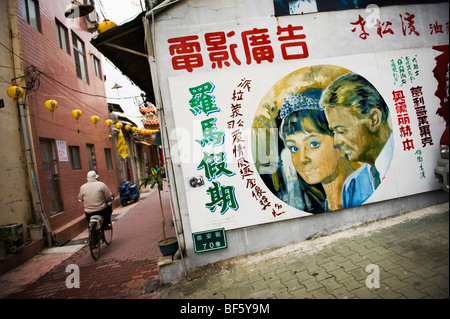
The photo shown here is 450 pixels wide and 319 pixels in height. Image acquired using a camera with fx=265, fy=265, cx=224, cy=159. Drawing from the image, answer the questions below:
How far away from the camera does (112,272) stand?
548 cm

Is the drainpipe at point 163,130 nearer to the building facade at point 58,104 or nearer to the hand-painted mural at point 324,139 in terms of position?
the hand-painted mural at point 324,139

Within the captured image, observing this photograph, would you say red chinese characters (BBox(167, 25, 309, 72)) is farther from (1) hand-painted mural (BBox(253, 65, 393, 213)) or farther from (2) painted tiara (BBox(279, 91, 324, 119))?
(2) painted tiara (BBox(279, 91, 324, 119))

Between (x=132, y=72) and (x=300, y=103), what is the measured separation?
4.51 m

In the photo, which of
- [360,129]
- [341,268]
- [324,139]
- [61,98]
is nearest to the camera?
[341,268]

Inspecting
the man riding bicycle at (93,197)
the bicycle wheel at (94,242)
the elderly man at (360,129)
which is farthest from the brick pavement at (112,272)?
the elderly man at (360,129)

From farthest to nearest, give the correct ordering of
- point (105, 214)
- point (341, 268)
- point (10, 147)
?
point (105, 214) < point (10, 147) < point (341, 268)

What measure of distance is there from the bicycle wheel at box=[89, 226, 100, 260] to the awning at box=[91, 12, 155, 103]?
153 inches

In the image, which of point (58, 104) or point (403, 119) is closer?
point (403, 119)

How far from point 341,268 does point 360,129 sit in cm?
252

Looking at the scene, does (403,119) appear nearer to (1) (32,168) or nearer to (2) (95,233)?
(2) (95,233)

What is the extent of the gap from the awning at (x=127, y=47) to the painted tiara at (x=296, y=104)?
255 cm

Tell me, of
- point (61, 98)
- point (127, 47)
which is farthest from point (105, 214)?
point (61, 98)

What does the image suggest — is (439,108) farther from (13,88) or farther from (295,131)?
(13,88)
